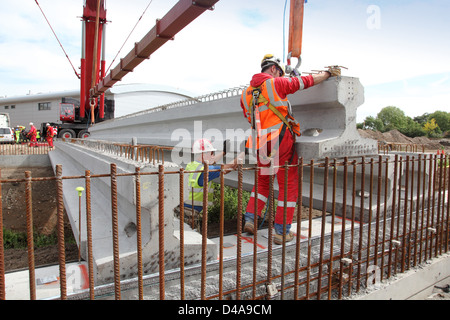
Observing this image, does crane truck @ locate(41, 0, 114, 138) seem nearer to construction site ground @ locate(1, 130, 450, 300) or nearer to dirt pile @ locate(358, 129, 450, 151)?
construction site ground @ locate(1, 130, 450, 300)

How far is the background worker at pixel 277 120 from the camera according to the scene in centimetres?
307

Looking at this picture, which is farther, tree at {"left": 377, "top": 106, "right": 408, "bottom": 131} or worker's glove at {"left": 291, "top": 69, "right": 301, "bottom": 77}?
tree at {"left": 377, "top": 106, "right": 408, "bottom": 131}

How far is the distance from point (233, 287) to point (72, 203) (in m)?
2.85

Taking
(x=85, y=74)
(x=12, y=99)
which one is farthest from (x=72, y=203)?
(x=12, y=99)

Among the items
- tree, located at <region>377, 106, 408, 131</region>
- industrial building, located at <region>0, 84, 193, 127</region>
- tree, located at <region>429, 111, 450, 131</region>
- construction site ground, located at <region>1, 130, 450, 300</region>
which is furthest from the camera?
tree, located at <region>377, 106, 408, 131</region>

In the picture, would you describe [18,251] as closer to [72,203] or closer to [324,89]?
[72,203]

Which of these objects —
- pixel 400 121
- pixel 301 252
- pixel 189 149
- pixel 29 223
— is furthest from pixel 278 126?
pixel 400 121

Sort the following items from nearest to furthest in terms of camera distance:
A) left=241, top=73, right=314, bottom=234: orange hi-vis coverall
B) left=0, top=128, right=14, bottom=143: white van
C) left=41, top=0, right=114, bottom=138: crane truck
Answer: left=241, top=73, right=314, bottom=234: orange hi-vis coverall < left=41, top=0, right=114, bottom=138: crane truck < left=0, top=128, right=14, bottom=143: white van

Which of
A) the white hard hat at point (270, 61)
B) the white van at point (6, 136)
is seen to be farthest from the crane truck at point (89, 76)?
the white van at point (6, 136)

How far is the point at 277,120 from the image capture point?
3168mm

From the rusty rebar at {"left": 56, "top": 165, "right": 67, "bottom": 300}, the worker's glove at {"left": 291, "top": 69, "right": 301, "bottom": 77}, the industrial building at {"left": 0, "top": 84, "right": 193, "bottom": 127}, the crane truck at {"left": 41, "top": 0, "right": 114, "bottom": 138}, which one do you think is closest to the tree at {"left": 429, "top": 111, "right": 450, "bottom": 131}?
the industrial building at {"left": 0, "top": 84, "right": 193, "bottom": 127}

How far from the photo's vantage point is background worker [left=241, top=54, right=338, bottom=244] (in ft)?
10.1

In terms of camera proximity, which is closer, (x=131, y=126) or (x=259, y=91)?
(x=259, y=91)
